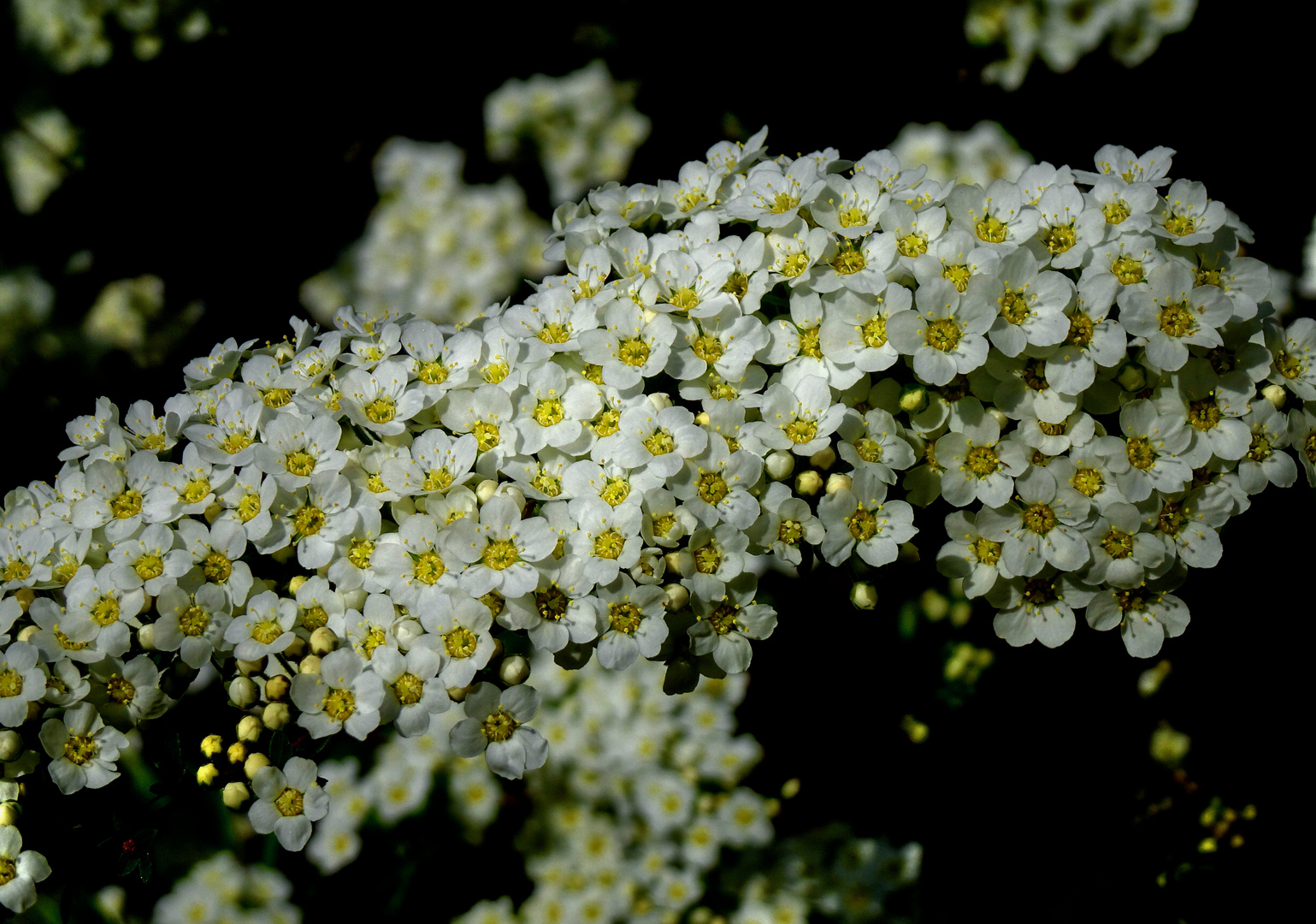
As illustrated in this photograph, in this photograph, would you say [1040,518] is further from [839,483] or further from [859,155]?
[859,155]

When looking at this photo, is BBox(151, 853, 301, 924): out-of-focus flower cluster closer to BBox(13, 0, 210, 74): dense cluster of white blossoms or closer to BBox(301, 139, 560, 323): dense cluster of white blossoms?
BBox(301, 139, 560, 323): dense cluster of white blossoms

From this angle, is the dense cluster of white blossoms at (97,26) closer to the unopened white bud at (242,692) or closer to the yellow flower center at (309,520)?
the yellow flower center at (309,520)

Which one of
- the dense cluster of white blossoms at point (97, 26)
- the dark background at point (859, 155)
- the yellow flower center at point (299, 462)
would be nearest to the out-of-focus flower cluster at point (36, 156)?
the dark background at point (859, 155)

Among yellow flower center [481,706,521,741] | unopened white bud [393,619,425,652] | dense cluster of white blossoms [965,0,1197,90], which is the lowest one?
yellow flower center [481,706,521,741]

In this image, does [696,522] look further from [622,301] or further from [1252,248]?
[1252,248]

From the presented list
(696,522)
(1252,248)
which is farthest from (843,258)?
(1252,248)

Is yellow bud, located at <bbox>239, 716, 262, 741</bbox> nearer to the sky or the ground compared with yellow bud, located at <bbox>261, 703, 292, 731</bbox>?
nearer to the ground

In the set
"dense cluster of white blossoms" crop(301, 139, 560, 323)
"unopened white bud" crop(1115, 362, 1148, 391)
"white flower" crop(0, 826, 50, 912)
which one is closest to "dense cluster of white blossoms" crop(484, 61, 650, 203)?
"dense cluster of white blossoms" crop(301, 139, 560, 323)
